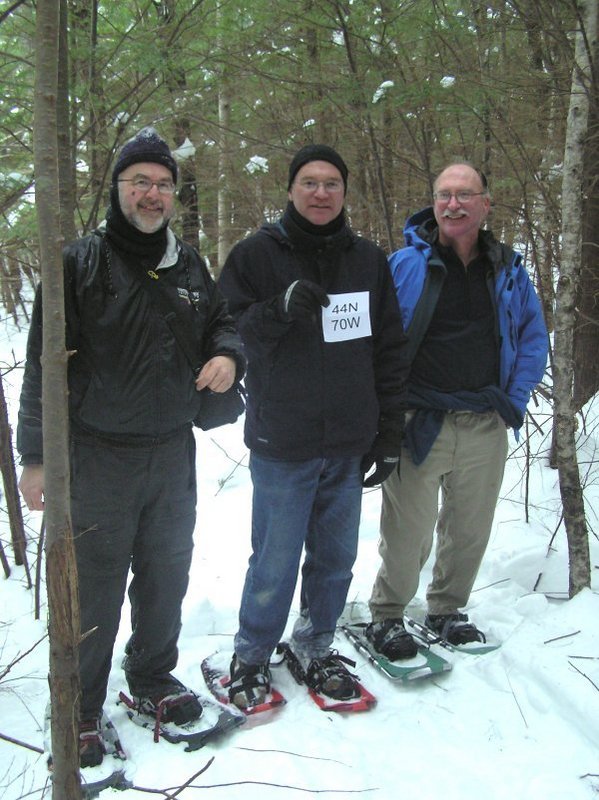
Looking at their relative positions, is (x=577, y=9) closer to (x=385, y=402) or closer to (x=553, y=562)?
(x=385, y=402)

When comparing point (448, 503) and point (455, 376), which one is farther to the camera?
point (448, 503)

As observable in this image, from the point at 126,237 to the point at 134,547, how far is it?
3.96 feet

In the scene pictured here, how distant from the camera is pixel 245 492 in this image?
6.01 meters

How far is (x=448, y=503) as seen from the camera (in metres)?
3.22

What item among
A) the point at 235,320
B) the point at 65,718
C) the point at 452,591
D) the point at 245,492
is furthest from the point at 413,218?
the point at 245,492

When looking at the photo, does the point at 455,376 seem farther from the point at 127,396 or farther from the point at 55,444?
the point at 55,444

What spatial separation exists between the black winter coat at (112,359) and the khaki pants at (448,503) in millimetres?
1274

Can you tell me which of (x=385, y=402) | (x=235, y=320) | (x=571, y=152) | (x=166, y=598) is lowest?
(x=166, y=598)

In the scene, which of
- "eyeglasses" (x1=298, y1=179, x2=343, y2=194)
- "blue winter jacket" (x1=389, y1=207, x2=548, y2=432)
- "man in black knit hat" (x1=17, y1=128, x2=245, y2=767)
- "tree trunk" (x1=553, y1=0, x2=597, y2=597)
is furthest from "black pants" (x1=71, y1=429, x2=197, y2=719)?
"tree trunk" (x1=553, y1=0, x2=597, y2=597)

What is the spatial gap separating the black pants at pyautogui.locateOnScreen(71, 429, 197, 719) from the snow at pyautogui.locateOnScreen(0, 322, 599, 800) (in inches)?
5.2

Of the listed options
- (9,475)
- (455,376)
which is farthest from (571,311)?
(9,475)

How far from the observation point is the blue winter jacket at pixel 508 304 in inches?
117

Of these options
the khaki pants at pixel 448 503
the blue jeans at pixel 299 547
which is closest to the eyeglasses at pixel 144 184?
the blue jeans at pixel 299 547

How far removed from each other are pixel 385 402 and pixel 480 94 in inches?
118
